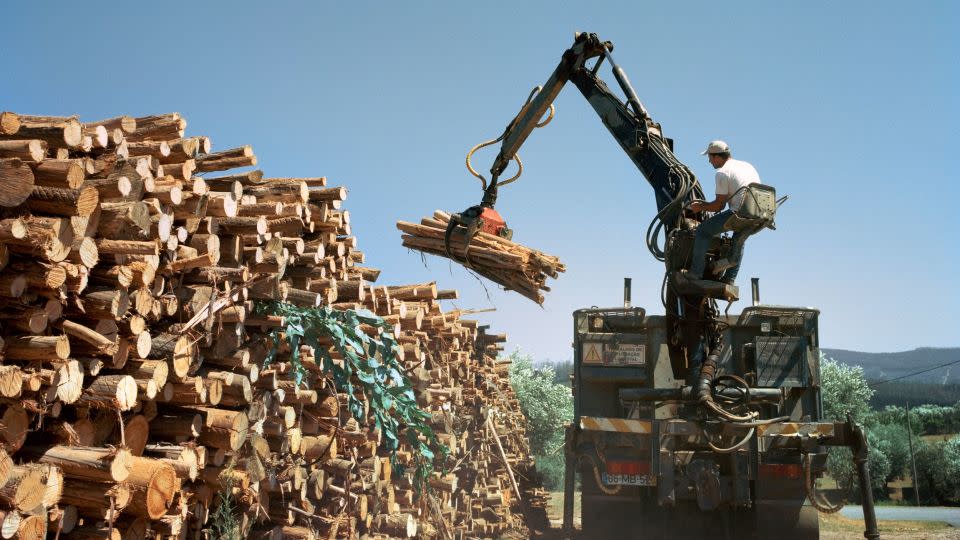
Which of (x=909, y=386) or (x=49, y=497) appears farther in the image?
(x=909, y=386)

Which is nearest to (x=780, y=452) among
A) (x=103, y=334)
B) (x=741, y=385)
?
(x=741, y=385)

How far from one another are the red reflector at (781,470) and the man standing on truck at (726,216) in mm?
1973

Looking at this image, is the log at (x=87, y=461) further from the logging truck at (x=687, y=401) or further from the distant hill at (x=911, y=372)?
the distant hill at (x=911, y=372)

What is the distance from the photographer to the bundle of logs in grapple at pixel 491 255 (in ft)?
35.2

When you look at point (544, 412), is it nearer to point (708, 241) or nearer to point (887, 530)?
point (887, 530)

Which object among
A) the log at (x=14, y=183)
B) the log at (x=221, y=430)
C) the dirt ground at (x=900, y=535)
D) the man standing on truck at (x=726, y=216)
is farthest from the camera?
the dirt ground at (x=900, y=535)

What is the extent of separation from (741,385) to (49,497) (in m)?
6.02

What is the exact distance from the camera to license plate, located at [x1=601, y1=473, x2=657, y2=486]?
852 centimetres

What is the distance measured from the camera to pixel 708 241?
26.1ft

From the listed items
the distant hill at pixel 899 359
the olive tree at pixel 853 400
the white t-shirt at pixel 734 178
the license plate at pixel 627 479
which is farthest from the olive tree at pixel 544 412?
the distant hill at pixel 899 359

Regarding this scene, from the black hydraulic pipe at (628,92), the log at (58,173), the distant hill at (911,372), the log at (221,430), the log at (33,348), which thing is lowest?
the log at (221,430)

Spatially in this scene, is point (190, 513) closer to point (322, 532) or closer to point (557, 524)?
point (322, 532)

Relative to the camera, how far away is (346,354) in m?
7.19

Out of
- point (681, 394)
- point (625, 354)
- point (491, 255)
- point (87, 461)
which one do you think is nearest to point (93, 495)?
point (87, 461)
